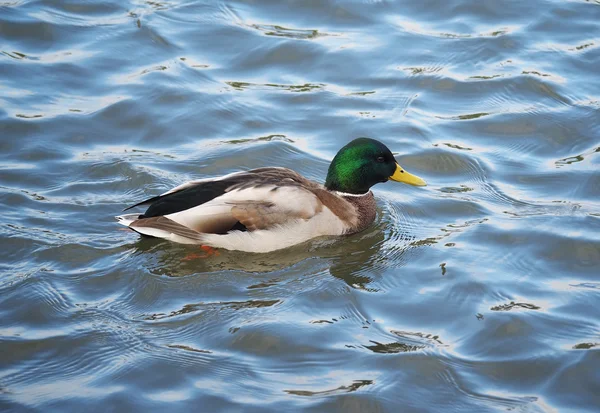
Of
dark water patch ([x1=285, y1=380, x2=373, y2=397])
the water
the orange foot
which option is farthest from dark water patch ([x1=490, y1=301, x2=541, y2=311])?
the orange foot

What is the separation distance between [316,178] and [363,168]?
814 mm

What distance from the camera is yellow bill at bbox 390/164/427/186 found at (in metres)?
8.29

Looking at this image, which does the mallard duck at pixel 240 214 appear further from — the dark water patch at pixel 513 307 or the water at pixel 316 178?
the dark water patch at pixel 513 307

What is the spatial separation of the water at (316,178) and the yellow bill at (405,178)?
0.83 ft

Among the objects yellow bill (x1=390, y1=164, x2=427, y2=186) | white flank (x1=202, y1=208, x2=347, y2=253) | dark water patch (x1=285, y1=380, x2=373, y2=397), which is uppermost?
yellow bill (x1=390, y1=164, x2=427, y2=186)

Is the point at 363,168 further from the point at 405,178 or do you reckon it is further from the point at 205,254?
the point at 205,254

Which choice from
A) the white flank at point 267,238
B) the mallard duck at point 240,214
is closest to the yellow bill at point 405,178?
the mallard duck at point 240,214

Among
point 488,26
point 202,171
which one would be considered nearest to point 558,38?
point 488,26

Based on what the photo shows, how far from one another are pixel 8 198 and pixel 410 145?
13.1 feet

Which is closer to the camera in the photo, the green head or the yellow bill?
the green head

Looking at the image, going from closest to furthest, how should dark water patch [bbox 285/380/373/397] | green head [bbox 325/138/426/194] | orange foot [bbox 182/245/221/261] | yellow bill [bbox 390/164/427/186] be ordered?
1. dark water patch [bbox 285/380/373/397]
2. orange foot [bbox 182/245/221/261]
3. green head [bbox 325/138/426/194]
4. yellow bill [bbox 390/164/427/186]

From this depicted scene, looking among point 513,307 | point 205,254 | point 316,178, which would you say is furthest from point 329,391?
point 316,178

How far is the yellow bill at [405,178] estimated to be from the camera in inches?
326

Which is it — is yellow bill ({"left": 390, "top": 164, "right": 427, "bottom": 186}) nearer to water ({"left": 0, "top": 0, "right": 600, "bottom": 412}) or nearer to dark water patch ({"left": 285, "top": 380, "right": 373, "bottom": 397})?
water ({"left": 0, "top": 0, "right": 600, "bottom": 412})
